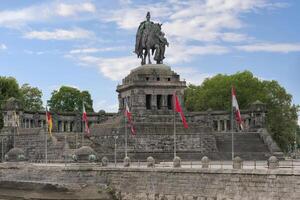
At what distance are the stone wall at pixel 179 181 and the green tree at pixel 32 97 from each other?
183ft

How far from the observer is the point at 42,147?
70.2 m

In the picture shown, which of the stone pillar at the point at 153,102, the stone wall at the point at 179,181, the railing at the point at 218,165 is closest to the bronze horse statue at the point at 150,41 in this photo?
the stone pillar at the point at 153,102

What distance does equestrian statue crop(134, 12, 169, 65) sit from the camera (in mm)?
79188

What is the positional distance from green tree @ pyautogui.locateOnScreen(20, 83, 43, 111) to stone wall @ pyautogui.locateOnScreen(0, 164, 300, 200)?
5565 cm

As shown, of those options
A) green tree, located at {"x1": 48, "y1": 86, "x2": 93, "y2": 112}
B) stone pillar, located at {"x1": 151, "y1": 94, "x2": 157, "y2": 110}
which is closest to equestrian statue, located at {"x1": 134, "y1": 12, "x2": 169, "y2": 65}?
stone pillar, located at {"x1": 151, "y1": 94, "x2": 157, "y2": 110}

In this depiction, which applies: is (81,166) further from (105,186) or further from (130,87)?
(130,87)

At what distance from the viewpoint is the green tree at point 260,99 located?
315 feet

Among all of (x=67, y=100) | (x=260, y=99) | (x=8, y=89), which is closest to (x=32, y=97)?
(x=67, y=100)

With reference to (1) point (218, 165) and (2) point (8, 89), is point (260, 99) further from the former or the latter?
(1) point (218, 165)

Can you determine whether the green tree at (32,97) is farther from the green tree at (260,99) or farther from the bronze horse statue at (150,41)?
the bronze horse statue at (150,41)

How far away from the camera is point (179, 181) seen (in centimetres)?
4444

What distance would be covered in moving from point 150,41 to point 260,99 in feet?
81.0

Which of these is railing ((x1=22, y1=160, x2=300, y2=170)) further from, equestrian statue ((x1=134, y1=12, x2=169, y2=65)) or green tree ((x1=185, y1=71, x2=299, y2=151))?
green tree ((x1=185, y1=71, x2=299, y2=151))

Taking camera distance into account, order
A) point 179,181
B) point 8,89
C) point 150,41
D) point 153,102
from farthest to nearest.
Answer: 1. point 8,89
2. point 150,41
3. point 153,102
4. point 179,181
